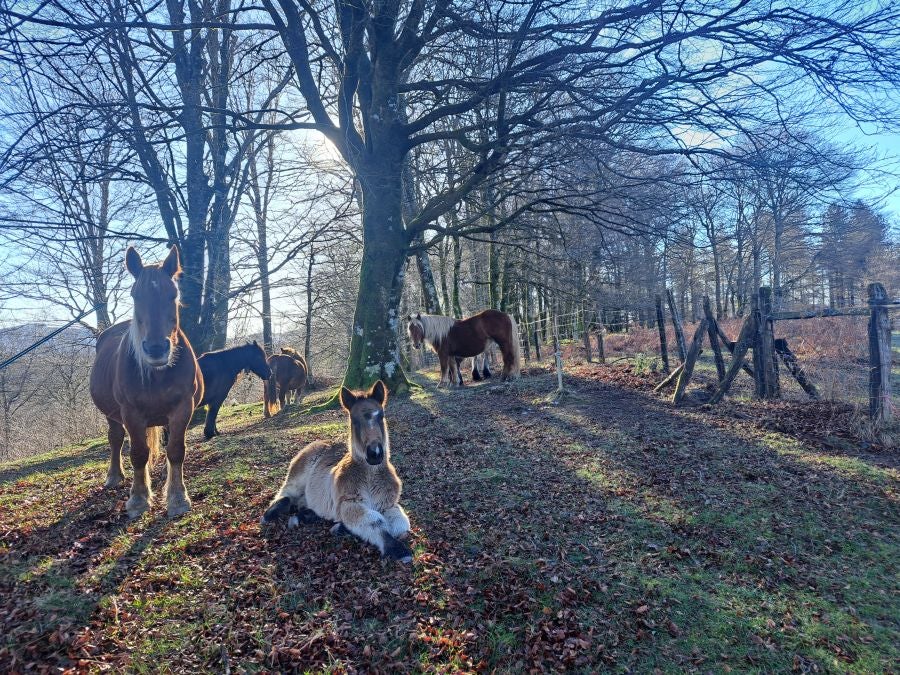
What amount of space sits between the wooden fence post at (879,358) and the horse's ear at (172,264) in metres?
9.99

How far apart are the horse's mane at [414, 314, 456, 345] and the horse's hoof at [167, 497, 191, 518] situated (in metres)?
10.0

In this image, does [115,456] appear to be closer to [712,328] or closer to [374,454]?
[374,454]

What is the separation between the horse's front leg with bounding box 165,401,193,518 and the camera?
5117 mm

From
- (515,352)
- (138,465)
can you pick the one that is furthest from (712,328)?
(138,465)

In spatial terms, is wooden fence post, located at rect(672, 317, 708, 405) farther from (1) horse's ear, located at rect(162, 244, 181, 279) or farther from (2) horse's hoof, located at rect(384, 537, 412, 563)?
(1) horse's ear, located at rect(162, 244, 181, 279)

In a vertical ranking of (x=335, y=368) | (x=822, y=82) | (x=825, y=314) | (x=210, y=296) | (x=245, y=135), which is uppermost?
(x=245, y=135)

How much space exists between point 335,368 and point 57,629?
31625 millimetres

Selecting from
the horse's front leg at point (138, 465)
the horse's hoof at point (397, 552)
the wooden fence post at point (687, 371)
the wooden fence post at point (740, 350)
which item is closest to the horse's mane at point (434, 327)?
the wooden fence post at point (687, 371)

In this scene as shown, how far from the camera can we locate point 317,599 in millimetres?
3449

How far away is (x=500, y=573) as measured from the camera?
3834 mm

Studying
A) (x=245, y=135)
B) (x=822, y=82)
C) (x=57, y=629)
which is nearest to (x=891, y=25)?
(x=822, y=82)

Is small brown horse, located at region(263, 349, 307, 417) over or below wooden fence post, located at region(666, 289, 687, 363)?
below

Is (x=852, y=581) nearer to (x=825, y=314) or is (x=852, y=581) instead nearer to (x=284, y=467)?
(x=825, y=314)

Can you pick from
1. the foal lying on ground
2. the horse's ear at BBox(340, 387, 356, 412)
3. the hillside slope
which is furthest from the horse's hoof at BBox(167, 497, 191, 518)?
the horse's ear at BBox(340, 387, 356, 412)
